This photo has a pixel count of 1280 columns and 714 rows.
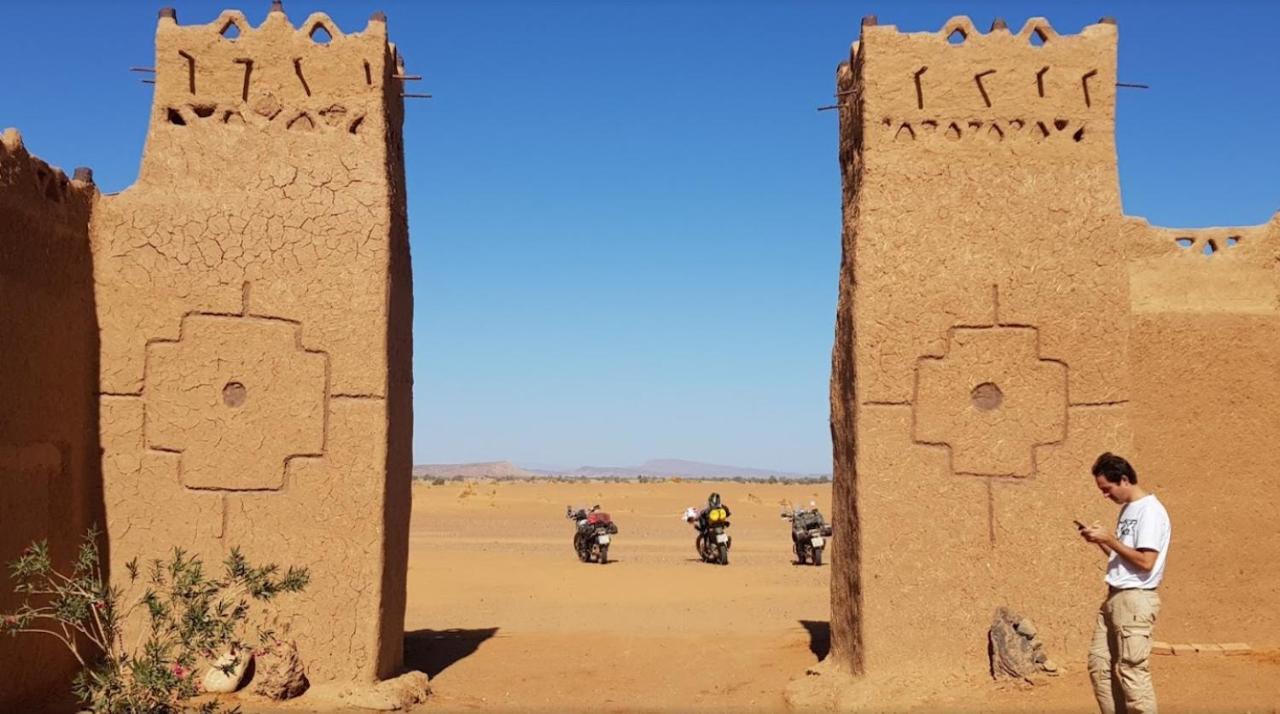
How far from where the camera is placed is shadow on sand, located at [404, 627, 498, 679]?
10330 millimetres

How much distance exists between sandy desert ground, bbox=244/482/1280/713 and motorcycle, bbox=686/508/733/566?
43cm

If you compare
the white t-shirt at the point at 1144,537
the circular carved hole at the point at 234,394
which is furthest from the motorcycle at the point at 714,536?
the white t-shirt at the point at 1144,537

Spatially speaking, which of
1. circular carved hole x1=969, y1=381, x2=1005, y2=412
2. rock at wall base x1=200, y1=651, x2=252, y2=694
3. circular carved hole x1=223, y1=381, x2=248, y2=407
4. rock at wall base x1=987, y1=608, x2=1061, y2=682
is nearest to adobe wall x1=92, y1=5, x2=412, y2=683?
circular carved hole x1=223, y1=381, x2=248, y2=407

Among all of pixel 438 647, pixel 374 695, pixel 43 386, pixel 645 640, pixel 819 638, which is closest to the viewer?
pixel 43 386

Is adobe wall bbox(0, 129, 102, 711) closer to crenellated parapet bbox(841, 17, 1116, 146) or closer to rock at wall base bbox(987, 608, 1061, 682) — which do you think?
crenellated parapet bbox(841, 17, 1116, 146)

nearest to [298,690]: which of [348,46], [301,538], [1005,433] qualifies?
[301,538]

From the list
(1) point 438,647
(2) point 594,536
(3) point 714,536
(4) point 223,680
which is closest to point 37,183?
(4) point 223,680

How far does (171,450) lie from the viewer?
8500mm

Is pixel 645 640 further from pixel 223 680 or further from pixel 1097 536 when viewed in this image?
pixel 1097 536

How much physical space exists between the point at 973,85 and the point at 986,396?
2319 millimetres

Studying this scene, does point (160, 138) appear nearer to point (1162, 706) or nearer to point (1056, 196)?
point (1056, 196)

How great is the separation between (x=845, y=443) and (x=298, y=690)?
4.36m

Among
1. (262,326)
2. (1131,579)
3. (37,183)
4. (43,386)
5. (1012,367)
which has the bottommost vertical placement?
(1131,579)

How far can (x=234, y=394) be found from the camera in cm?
858
